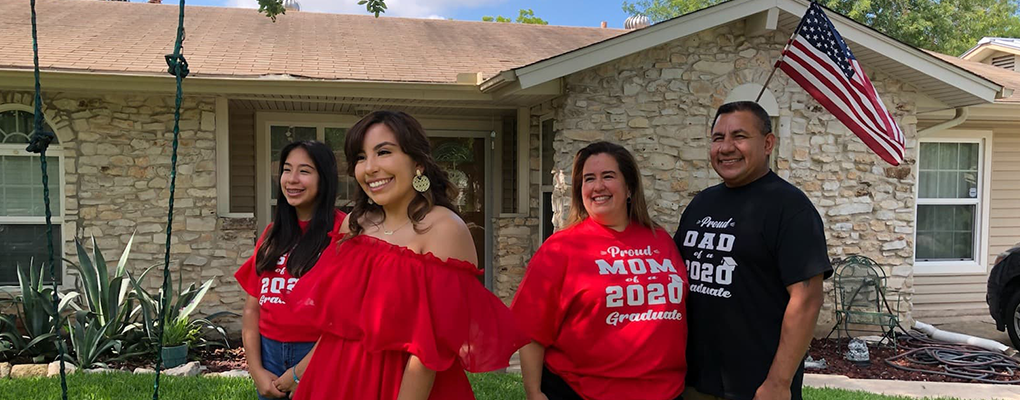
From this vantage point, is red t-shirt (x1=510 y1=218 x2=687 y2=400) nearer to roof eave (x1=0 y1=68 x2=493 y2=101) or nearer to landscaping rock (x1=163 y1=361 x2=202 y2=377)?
landscaping rock (x1=163 y1=361 x2=202 y2=377)

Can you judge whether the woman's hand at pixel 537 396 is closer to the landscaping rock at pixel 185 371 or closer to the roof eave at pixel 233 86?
the landscaping rock at pixel 185 371

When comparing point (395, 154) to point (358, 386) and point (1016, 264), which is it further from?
point (1016, 264)

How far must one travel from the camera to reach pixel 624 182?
2.23 metres

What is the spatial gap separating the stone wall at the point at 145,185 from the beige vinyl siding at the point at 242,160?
114cm

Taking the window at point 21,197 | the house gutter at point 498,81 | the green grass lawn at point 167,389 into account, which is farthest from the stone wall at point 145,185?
the house gutter at point 498,81

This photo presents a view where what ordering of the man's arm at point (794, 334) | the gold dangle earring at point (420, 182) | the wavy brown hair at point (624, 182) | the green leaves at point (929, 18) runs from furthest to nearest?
1. the green leaves at point (929, 18)
2. the wavy brown hair at point (624, 182)
3. the man's arm at point (794, 334)
4. the gold dangle earring at point (420, 182)

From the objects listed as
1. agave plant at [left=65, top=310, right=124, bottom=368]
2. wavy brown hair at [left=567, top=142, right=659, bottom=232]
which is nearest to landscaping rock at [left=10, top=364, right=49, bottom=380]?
agave plant at [left=65, top=310, right=124, bottom=368]

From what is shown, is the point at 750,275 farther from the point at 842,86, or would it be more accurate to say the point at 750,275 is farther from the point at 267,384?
the point at 842,86

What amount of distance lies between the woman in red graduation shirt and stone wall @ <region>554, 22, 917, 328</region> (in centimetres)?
376

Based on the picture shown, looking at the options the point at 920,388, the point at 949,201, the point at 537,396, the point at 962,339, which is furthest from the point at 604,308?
the point at 949,201

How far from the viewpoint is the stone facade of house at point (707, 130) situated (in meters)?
6.06

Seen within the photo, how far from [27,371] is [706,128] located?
5621 millimetres

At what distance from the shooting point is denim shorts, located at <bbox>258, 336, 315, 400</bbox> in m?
2.39

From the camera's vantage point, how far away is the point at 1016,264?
19.3 ft
